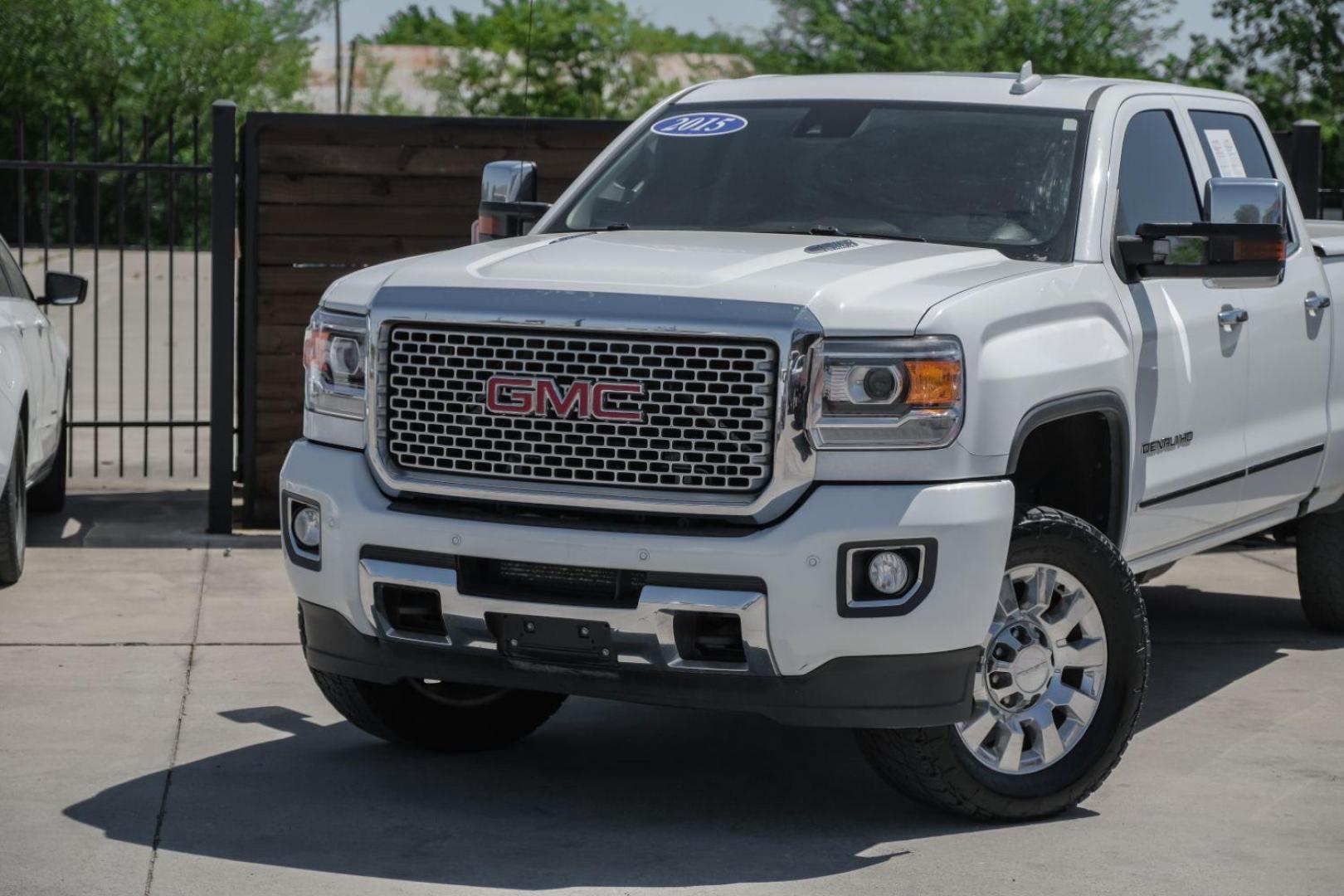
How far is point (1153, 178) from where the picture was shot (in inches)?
259

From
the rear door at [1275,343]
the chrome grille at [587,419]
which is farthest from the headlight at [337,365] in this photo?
the rear door at [1275,343]

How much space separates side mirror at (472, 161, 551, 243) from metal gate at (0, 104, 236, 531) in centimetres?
297

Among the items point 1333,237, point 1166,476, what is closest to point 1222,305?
point 1166,476

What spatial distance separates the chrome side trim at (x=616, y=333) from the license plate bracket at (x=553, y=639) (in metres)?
0.30

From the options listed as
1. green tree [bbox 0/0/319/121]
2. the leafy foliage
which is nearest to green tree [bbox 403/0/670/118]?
the leafy foliage

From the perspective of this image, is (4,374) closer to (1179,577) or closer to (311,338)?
(311,338)

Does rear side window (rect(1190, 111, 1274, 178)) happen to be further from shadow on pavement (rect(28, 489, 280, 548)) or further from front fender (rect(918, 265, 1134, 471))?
shadow on pavement (rect(28, 489, 280, 548))

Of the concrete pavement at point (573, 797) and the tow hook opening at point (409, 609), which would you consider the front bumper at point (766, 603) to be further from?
the concrete pavement at point (573, 797)

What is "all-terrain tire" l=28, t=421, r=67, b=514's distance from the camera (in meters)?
10.7

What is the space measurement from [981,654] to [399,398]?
64.1 inches

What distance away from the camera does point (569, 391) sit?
5082 millimetres

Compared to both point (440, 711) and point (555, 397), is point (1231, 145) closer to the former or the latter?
point (555, 397)

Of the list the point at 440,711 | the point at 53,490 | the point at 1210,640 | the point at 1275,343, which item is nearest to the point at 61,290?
the point at 53,490

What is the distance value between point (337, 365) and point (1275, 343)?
10.9 ft
